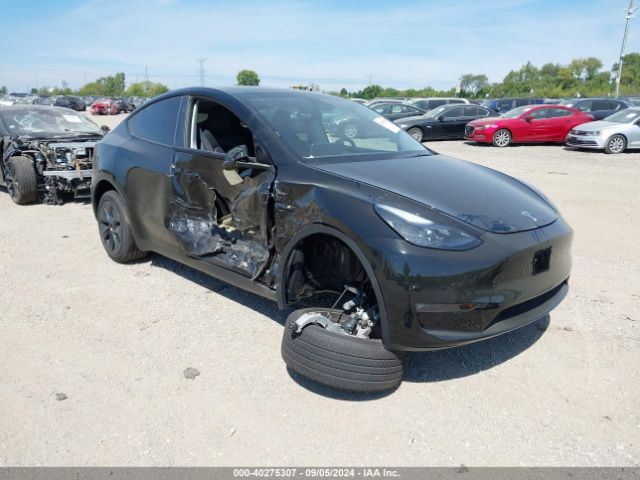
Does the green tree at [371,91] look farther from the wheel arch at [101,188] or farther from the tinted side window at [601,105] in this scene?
the wheel arch at [101,188]

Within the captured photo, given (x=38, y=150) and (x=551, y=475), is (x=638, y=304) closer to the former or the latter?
(x=551, y=475)

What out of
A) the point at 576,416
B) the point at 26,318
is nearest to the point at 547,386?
the point at 576,416

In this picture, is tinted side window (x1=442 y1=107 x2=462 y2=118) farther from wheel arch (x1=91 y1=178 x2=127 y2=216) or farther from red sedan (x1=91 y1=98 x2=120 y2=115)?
red sedan (x1=91 y1=98 x2=120 y2=115)

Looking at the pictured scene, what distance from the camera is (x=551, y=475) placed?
2.44 meters

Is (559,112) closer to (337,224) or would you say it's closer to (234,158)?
(234,158)

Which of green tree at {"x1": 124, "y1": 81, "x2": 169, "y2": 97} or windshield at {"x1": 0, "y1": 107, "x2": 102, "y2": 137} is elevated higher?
green tree at {"x1": 124, "y1": 81, "x2": 169, "y2": 97}

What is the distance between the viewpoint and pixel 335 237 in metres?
3.09

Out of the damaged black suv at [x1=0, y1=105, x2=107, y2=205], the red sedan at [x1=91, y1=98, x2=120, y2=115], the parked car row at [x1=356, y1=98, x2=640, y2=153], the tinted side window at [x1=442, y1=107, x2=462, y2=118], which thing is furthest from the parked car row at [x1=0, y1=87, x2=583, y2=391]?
the red sedan at [x1=91, y1=98, x2=120, y2=115]

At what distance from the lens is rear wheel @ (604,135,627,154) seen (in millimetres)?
15518

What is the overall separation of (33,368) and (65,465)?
43.4 inches

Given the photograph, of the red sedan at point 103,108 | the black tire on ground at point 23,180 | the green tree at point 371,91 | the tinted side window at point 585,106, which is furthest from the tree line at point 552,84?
the black tire on ground at point 23,180

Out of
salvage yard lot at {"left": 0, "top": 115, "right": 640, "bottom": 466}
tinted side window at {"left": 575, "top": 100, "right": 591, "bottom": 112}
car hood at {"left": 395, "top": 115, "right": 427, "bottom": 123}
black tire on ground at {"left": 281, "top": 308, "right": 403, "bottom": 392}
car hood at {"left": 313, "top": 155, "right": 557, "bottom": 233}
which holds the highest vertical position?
tinted side window at {"left": 575, "top": 100, "right": 591, "bottom": 112}

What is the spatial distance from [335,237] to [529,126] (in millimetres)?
16499

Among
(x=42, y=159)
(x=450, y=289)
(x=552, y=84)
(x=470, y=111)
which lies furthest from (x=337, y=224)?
(x=552, y=84)
